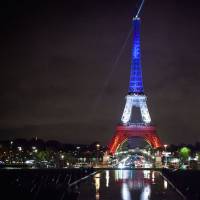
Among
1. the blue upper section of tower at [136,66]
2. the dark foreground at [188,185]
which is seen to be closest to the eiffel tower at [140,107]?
the blue upper section of tower at [136,66]

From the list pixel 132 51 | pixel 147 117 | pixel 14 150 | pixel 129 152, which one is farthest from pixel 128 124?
pixel 129 152

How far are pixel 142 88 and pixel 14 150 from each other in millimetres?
27442

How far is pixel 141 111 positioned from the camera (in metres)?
114

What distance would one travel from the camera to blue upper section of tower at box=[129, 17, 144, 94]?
11025 centimetres

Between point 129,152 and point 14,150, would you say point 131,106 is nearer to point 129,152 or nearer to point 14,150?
point 14,150

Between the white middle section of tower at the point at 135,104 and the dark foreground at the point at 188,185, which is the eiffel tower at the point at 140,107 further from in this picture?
the dark foreground at the point at 188,185

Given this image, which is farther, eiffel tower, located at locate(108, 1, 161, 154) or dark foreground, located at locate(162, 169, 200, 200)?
eiffel tower, located at locate(108, 1, 161, 154)

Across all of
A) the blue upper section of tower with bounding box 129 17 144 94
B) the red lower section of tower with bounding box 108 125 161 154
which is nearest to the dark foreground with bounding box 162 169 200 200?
the red lower section of tower with bounding box 108 125 161 154

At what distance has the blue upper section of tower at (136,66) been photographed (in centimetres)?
11025

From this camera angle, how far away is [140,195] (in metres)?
32.8

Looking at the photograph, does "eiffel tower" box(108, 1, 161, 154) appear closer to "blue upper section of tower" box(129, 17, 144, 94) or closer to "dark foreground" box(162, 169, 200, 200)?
"blue upper section of tower" box(129, 17, 144, 94)

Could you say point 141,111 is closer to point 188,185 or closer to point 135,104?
point 135,104

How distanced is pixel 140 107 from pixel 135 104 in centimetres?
120

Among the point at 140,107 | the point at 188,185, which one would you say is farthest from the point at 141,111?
the point at 188,185
